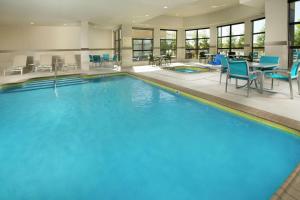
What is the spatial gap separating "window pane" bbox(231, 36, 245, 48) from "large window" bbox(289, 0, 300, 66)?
19.2 ft

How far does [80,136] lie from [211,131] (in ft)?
6.60

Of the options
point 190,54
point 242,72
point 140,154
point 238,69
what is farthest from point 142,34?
point 140,154

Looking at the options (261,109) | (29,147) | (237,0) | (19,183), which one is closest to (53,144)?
(29,147)

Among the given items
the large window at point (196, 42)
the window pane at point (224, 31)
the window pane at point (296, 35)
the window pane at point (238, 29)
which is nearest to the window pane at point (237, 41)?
the window pane at point (238, 29)

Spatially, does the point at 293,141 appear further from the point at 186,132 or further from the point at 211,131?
the point at 186,132

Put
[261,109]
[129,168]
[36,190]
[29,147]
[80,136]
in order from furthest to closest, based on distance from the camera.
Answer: [261,109] → [80,136] → [29,147] → [129,168] → [36,190]

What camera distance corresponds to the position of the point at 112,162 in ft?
8.38

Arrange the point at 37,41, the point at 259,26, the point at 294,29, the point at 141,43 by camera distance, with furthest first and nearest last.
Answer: the point at 141,43 → the point at 37,41 → the point at 259,26 → the point at 294,29

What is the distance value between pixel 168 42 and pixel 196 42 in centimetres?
218

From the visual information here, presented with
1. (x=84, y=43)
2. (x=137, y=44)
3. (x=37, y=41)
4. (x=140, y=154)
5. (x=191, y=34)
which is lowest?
(x=140, y=154)

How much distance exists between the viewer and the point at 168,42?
17.1 meters

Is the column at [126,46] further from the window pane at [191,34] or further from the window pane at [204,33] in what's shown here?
the window pane at [204,33]

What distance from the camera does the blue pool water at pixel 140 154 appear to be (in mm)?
2043

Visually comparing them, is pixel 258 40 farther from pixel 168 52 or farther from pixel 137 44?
pixel 137 44
